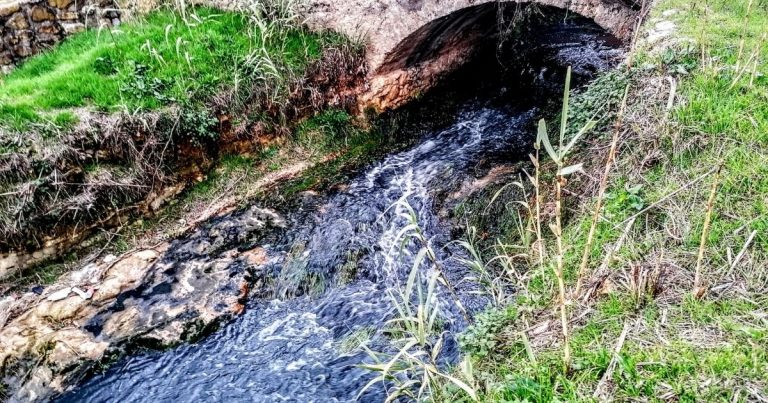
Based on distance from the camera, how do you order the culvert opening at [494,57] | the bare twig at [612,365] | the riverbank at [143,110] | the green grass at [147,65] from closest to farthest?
the bare twig at [612,365]
the riverbank at [143,110]
the green grass at [147,65]
the culvert opening at [494,57]

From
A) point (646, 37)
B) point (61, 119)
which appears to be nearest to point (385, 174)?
point (646, 37)

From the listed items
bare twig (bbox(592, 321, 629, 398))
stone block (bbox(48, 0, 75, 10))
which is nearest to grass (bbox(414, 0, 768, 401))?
bare twig (bbox(592, 321, 629, 398))

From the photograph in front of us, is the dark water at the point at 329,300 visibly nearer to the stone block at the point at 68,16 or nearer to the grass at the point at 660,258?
the grass at the point at 660,258

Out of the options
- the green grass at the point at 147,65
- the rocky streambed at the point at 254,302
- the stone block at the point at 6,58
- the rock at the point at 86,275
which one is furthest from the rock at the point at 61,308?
the stone block at the point at 6,58

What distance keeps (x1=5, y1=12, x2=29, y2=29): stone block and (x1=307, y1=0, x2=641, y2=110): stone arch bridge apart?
161 inches

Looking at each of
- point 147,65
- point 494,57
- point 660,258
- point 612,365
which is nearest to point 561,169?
point 612,365

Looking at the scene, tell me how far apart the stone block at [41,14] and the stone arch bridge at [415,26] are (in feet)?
12.6

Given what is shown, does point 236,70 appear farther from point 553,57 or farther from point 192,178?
point 553,57

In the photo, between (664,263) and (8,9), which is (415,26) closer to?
(664,263)

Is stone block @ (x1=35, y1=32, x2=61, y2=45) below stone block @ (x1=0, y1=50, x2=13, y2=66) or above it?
above

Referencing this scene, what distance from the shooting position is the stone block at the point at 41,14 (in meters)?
6.65

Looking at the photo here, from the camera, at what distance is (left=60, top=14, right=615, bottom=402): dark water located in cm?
382

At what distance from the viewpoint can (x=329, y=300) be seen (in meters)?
4.54

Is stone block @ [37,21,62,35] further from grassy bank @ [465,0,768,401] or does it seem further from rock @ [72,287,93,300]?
grassy bank @ [465,0,768,401]
